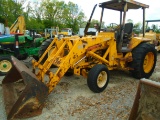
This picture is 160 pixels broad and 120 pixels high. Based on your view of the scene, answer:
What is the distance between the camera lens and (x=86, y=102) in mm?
4086

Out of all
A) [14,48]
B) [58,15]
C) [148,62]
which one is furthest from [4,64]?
[58,15]

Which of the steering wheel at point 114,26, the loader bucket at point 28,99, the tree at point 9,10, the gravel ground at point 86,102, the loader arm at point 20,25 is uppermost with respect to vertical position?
the tree at point 9,10

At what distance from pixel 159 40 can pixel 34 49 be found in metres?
8.90

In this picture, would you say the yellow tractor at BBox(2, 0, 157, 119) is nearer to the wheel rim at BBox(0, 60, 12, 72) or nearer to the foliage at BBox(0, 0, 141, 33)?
the wheel rim at BBox(0, 60, 12, 72)

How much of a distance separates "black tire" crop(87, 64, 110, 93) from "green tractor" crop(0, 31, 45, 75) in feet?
10.6

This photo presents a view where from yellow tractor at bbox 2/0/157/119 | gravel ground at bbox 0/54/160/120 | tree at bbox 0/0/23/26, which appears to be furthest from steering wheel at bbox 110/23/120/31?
tree at bbox 0/0/23/26

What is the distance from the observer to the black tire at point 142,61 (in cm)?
561

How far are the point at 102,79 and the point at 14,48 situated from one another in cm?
383

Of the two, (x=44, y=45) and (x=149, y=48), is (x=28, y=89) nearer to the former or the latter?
(x=44, y=45)

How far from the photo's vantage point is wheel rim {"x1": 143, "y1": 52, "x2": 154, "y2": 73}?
20.1 feet

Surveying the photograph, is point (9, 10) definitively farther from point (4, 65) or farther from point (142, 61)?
point (142, 61)

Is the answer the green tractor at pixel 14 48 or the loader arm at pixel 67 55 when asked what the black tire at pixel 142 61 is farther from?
the green tractor at pixel 14 48

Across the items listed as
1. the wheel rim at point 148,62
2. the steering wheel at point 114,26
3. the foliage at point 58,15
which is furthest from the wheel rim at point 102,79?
the foliage at point 58,15

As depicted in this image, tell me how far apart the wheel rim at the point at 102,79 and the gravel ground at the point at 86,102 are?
0.21 m
